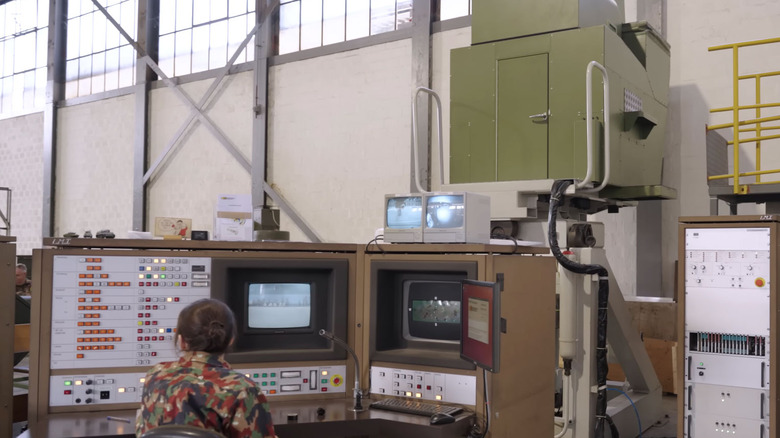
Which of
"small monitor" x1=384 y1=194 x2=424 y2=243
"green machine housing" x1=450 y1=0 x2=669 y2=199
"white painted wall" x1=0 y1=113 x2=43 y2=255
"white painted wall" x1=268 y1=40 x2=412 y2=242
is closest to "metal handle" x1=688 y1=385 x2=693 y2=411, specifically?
"green machine housing" x1=450 y1=0 x2=669 y2=199

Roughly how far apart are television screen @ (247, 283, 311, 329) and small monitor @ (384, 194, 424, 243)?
0.39 m

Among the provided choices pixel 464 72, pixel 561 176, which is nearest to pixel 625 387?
pixel 561 176

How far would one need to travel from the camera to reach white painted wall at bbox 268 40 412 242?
7.31 meters

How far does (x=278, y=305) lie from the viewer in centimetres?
276

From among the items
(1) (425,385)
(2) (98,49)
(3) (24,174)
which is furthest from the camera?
(3) (24,174)

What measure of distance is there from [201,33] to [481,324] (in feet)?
26.3

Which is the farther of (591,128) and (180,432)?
(591,128)

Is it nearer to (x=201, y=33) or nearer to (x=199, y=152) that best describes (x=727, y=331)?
(x=199, y=152)

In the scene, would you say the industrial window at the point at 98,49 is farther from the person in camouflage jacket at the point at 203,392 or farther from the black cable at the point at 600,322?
the person in camouflage jacket at the point at 203,392

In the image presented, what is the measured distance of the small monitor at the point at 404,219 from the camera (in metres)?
2.75

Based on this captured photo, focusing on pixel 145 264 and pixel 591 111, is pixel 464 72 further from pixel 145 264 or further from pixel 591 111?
pixel 145 264

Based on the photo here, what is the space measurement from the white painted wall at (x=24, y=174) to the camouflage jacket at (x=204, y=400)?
1049cm

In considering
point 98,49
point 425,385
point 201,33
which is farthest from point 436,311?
point 98,49

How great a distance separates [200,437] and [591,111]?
3125mm
